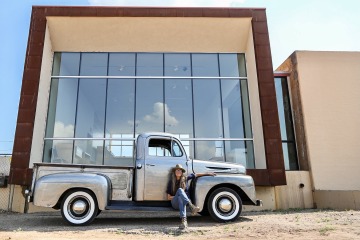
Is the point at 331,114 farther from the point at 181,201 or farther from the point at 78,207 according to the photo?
the point at 78,207

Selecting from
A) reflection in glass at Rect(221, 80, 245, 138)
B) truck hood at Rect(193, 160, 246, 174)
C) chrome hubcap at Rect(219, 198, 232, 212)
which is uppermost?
reflection in glass at Rect(221, 80, 245, 138)

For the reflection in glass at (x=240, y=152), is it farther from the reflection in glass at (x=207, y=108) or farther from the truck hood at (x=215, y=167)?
the truck hood at (x=215, y=167)

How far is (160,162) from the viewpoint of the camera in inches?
309

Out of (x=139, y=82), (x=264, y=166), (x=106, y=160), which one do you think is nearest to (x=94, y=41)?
(x=139, y=82)

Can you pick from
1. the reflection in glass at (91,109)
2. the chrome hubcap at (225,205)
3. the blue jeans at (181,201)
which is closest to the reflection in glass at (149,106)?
the reflection in glass at (91,109)

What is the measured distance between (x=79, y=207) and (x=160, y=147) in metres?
2.56

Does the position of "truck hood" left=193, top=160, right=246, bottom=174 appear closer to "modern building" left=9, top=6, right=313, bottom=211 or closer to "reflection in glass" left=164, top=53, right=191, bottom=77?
Answer: "modern building" left=9, top=6, right=313, bottom=211

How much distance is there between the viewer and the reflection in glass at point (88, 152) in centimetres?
1257

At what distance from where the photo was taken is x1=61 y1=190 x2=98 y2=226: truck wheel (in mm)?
7152

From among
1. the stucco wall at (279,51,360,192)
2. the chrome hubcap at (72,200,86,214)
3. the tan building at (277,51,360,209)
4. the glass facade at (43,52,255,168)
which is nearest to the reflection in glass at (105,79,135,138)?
the glass facade at (43,52,255,168)

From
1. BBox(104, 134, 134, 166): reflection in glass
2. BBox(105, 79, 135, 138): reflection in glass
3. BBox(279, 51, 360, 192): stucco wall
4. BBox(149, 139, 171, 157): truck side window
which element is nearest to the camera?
BBox(149, 139, 171, 157): truck side window

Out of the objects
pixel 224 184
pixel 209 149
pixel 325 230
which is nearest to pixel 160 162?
pixel 224 184

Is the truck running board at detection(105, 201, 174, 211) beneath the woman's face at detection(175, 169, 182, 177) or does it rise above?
beneath

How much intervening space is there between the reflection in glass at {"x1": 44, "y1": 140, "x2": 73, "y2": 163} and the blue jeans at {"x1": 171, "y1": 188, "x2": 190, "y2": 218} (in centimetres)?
704
